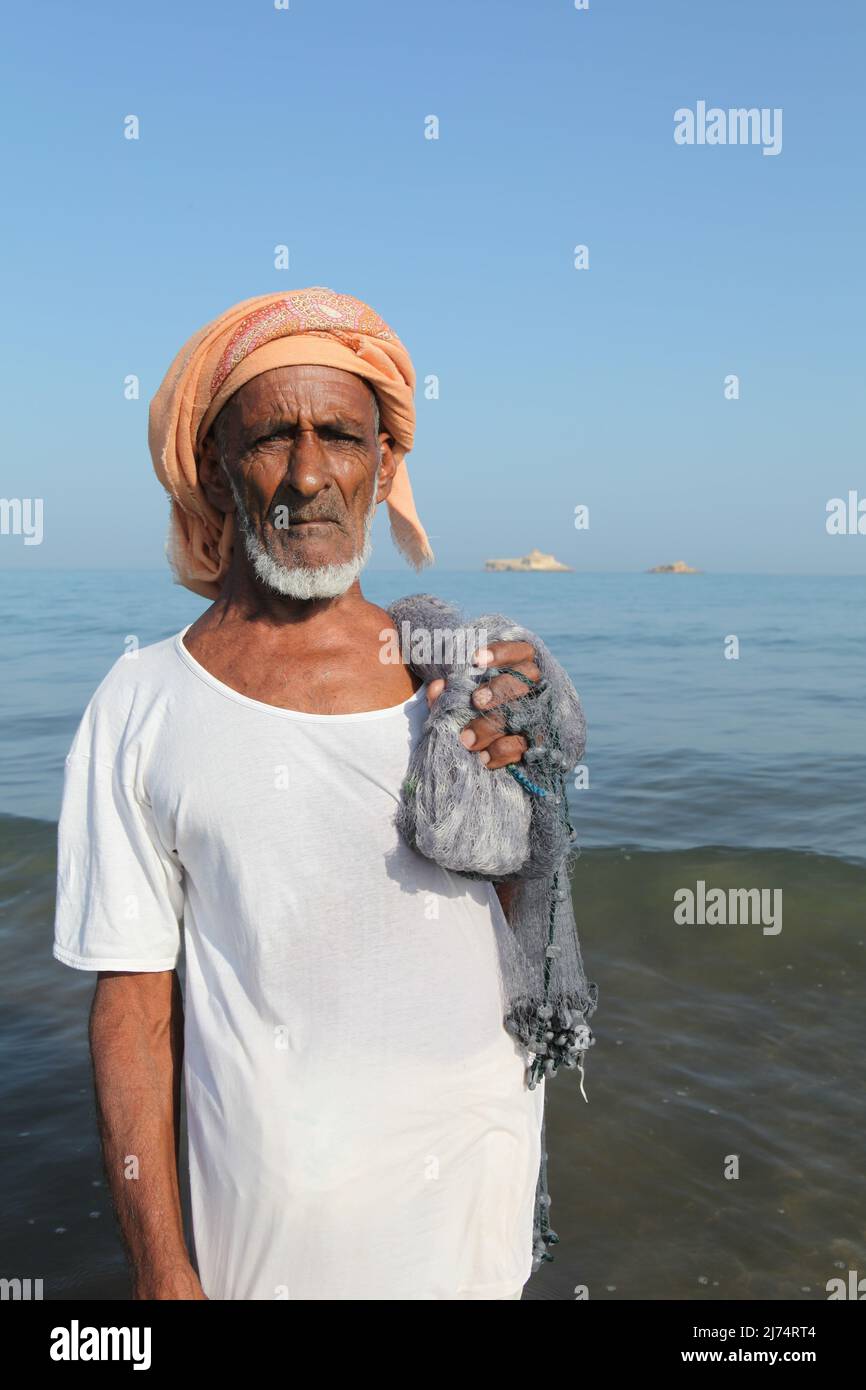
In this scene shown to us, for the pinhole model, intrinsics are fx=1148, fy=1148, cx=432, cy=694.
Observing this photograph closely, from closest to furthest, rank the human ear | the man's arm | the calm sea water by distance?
the man's arm, the human ear, the calm sea water

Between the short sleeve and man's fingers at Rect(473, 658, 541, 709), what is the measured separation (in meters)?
0.60

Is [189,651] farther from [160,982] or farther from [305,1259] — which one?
[305,1259]

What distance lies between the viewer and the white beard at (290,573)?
2027mm

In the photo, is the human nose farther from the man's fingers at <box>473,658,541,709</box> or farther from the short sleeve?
the short sleeve

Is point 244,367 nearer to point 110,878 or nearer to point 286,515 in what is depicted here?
point 286,515

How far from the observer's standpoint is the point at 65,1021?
5602 millimetres

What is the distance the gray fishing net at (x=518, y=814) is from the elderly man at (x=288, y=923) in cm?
4

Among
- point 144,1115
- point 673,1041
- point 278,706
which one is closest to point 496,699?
point 278,706

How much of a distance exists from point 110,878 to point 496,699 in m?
0.72

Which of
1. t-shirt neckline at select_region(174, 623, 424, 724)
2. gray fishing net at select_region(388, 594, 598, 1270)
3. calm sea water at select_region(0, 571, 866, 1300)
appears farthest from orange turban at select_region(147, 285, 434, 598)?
calm sea water at select_region(0, 571, 866, 1300)

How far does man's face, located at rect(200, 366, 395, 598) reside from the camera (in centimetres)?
201

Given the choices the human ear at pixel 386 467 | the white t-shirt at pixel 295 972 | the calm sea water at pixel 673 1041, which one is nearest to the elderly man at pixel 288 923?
the white t-shirt at pixel 295 972

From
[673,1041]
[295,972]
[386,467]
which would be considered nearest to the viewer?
[295,972]

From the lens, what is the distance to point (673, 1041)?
543 centimetres
